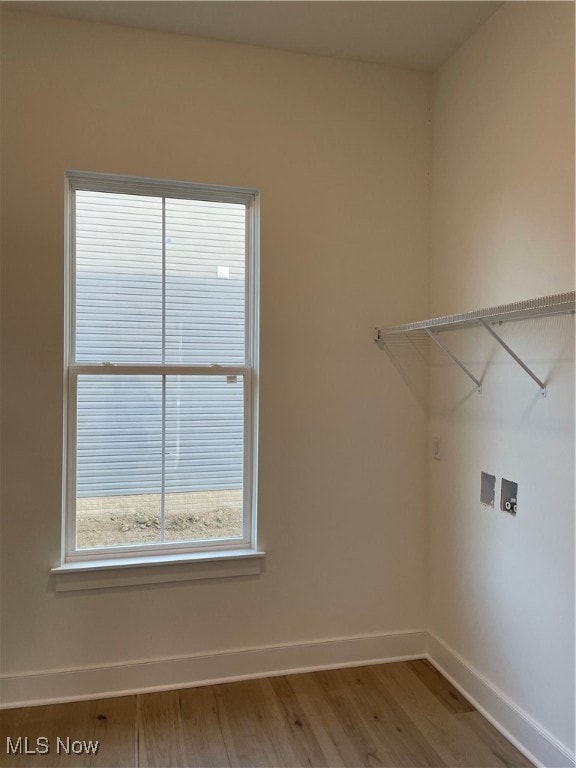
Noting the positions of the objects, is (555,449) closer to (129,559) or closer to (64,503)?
(129,559)

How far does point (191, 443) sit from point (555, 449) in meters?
1.45

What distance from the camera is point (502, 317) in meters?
1.98

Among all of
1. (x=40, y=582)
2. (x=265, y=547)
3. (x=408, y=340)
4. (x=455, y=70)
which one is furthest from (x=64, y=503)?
(x=455, y=70)

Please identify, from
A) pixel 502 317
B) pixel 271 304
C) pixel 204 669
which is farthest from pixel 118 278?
pixel 204 669

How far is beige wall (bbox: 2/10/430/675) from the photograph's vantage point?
2.10 m

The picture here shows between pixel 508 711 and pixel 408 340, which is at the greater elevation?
pixel 408 340

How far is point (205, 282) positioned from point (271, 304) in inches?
12.3

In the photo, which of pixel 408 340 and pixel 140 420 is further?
pixel 408 340

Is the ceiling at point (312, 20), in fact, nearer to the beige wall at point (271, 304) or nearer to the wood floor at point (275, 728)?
the beige wall at point (271, 304)

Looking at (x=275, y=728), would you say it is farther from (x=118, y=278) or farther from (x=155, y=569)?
(x=118, y=278)

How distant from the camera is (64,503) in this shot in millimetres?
2178

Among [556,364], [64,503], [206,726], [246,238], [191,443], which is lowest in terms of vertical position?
[206,726]

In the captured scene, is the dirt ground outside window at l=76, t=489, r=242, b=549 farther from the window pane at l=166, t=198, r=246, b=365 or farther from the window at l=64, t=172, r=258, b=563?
the window pane at l=166, t=198, r=246, b=365

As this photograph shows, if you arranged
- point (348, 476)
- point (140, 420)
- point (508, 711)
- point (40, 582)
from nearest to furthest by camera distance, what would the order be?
point (508, 711), point (40, 582), point (140, 420), point (348, 476)
